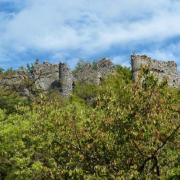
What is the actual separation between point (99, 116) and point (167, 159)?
2.51 meters

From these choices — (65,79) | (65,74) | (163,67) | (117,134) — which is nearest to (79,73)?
(65,74)

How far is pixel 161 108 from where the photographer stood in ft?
63.7

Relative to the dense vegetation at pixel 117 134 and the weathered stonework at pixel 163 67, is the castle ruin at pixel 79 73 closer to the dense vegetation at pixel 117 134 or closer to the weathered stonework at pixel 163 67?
the weathered stonework at pixel 163 67

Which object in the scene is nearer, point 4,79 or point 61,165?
point 61,165

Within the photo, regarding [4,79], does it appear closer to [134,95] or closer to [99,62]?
[99,62]

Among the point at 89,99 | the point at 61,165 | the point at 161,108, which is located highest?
the point at 89,99

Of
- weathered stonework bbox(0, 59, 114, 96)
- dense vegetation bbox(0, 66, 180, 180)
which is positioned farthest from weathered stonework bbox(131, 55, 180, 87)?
dense vegetation bbox(0, 66, 180, 180)

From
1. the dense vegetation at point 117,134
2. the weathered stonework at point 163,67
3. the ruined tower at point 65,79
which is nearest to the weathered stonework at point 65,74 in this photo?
the ruined tower at point 65,79

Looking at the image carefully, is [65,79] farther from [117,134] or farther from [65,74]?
[117,134]

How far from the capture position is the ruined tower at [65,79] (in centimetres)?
5858

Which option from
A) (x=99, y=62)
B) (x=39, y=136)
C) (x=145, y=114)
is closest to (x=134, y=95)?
(x=145, y=114)

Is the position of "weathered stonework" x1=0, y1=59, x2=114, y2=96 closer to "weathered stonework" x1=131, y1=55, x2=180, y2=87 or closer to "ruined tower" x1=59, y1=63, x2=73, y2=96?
"ruined tower" x1=59, y1=63, x2=73, y2=96

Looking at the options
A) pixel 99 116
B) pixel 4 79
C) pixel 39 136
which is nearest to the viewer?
pixel 99 116

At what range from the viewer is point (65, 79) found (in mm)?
59500
